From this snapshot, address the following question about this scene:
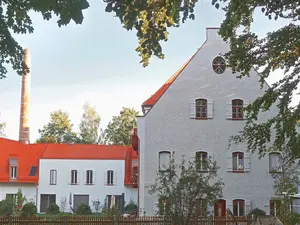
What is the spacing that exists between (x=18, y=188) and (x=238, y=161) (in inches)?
913

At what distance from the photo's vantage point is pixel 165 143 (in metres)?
28.2

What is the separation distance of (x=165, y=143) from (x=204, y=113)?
298 centimetres

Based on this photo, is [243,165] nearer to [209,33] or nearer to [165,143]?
[165,143]

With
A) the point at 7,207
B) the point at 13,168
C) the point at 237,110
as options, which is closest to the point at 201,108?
the point at 237,110

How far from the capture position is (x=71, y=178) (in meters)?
44.1

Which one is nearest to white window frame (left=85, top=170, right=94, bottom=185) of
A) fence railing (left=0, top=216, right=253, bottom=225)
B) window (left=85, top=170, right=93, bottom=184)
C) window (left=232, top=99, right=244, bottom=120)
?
window (left=85, top=170, right=93, bottom=184)

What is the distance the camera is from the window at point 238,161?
93.7 feet

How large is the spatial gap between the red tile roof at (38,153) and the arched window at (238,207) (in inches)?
735

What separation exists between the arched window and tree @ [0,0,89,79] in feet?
61.7

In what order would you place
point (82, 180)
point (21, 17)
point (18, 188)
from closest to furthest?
point (21, 17)
point (18, 188)
point (82, 180)

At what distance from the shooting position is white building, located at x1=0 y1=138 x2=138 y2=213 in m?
43.6

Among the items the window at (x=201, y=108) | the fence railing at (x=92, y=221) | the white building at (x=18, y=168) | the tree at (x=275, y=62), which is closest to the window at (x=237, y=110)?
the window at (x=201, y=108)

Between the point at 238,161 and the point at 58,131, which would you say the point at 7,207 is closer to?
the point at 238,161

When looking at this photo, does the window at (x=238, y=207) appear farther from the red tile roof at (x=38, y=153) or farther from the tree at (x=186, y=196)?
the red tile roof at (x=38, y=153)
